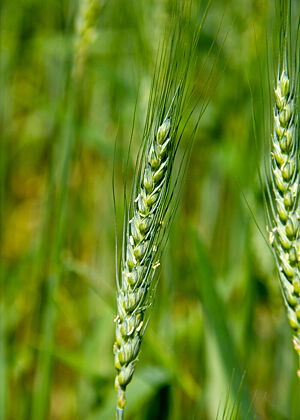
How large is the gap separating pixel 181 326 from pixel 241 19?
2.43 feet

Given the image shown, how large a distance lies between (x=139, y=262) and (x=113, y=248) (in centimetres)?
93

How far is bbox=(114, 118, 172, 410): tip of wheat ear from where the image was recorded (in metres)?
0.53

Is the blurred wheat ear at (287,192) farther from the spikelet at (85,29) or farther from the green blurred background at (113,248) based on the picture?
Answer: the spikelet at (85,29)

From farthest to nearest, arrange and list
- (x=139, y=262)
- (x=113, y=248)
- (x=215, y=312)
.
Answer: (x=113, y=248) < (x=215, y=312) < (x=139, y=262)

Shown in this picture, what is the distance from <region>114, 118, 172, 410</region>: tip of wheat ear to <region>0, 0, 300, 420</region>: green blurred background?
0.21 meters

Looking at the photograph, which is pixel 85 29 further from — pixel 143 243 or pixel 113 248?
pixel 113 248

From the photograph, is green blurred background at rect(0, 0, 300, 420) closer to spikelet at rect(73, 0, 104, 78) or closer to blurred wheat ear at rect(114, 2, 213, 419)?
spikelet at rect(73, 0, 104, 78)

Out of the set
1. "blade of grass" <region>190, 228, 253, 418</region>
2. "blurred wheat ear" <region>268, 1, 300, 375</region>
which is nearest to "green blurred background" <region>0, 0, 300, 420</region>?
"blade of grass" <region>190, 228, 253, 418</region>

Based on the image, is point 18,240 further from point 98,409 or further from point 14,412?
point 98,409

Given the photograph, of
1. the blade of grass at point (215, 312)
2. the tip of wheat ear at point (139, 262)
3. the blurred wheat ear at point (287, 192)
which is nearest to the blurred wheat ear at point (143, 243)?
the tip of wheat ear at point (139, 262)

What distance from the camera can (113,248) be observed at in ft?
4.78

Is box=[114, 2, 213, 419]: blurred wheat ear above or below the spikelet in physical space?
below

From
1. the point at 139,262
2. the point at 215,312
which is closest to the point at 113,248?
the point at 215,312

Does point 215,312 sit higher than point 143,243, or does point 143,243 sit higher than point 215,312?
point 143,243
